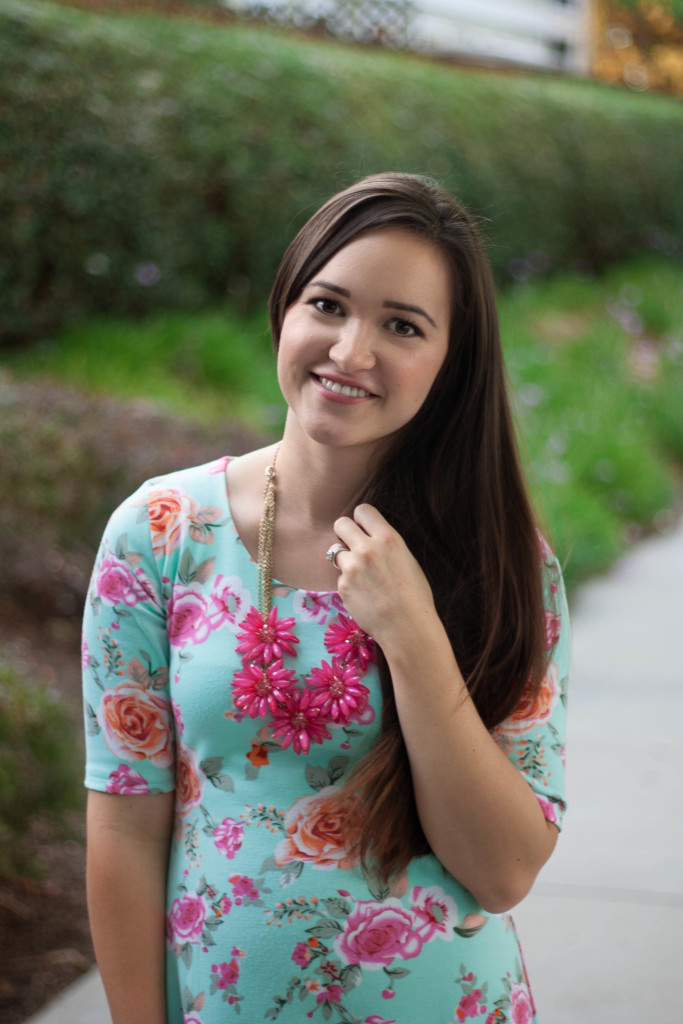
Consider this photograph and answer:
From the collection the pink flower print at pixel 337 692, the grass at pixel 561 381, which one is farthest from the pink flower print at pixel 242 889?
the grass at pixel 561 381

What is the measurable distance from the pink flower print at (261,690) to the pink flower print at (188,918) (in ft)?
0.87

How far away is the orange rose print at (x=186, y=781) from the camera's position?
55.9 inches

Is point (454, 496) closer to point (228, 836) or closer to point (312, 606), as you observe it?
point (312, 606)

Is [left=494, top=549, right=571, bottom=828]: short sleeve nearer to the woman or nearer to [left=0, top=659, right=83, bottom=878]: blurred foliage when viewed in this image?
the woman

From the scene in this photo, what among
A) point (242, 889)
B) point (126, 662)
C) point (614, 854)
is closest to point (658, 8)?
point (614, 854)

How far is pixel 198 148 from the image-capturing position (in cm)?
570

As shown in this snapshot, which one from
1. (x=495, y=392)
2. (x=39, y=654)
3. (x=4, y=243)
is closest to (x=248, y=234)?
(x=4, y=243)

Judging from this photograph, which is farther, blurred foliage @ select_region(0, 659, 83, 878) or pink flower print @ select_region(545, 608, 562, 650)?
blurred foliage @ select_region(0, 659, 83, 878)

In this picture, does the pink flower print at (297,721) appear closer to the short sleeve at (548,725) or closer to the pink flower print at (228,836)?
the pink flower print at (228,836)

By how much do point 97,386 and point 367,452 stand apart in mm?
3448

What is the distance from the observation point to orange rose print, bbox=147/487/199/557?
1.42m

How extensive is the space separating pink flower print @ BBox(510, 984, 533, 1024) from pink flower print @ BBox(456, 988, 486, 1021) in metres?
0.06

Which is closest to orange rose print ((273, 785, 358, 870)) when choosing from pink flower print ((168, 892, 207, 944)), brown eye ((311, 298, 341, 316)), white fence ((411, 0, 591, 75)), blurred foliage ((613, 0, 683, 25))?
pink flower print ((168, 892, 207, 944))

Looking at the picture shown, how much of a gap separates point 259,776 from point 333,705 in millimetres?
133
